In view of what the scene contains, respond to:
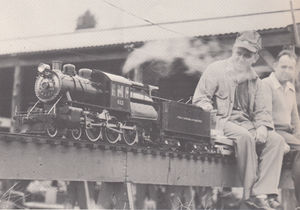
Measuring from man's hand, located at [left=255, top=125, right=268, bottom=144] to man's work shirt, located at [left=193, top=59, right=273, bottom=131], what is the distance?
0.08 meters

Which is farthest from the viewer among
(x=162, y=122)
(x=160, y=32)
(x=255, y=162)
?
(x=160, y=32)

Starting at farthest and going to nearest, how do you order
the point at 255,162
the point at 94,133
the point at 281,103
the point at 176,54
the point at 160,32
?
the point at 176,54 → the point at 160,32 → the point at 281,103 → the point at 94,133 → the point at 255,162

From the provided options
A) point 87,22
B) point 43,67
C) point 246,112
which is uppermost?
point 87,22

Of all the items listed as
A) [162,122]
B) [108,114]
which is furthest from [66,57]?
[108,114]

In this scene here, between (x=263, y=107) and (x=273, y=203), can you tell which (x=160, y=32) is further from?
(x=273, y=203)

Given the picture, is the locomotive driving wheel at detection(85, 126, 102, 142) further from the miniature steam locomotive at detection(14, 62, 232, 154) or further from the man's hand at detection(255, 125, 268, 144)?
the man's hand at detection(255, 125, 268, 144)

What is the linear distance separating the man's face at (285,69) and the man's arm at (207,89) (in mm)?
1036

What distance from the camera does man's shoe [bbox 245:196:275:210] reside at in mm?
5012

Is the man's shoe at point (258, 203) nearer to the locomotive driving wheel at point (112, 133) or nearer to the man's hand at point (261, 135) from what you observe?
the man's hand at point (261, 135)

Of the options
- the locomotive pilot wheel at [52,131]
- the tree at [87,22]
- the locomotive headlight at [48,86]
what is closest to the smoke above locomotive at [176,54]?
the tree at [87,22]

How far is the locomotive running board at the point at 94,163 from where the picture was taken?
349 centimetres

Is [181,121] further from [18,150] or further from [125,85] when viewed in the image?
[18,150]

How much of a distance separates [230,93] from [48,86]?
6.53 ft

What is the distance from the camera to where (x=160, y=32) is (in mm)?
8500
